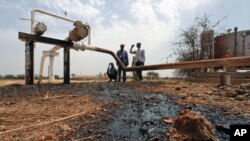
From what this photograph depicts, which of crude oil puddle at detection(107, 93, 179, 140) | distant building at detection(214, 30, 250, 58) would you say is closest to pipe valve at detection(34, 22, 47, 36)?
crude oil puddle at detection(107, 93, 179, 140)

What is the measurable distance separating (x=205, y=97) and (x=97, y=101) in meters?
1.60

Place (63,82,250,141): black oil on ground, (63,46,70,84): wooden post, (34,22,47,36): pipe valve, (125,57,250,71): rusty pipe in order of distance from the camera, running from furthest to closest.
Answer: (63,46,70,84): wooden post, (34,22,47,36): pipe valve, (125,57,250,71): rusty pipe, (63,82,250,141): black oil on ground

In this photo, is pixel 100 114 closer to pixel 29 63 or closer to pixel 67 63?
pixel 29 63

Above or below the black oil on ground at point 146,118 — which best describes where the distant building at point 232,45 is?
above

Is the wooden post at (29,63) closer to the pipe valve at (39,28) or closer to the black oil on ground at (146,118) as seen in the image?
the pipe valve at (39,28)

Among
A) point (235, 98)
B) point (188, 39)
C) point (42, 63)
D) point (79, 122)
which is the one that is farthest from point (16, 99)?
point (188, 39)

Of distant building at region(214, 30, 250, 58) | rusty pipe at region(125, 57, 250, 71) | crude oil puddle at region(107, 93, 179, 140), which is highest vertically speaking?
distant building at region(214, 30, 250, 58)

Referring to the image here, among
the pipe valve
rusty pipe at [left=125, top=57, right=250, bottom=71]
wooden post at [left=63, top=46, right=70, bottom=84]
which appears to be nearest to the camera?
rusty pipe at [left=125, top=57, right=250, bottom=71]

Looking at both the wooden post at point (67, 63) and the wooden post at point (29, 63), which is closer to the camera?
the wooden post at point (29, 63)

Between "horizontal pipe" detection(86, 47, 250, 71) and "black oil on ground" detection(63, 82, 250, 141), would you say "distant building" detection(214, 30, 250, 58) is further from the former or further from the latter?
"black oil on ground" detection(63, 82, 250, 141)

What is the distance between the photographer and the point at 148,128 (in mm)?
3006

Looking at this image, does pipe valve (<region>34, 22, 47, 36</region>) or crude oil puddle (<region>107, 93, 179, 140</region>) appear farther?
pipe valve (<region>34, 22, 47, 36</region>)

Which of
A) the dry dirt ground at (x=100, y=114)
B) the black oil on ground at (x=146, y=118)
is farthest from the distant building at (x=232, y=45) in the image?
the black oil on ground at (x=146, y=118)

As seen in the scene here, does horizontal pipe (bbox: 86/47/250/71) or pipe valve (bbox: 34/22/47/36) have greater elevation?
pipe valve (bbox: 34/22/47/36)
